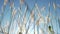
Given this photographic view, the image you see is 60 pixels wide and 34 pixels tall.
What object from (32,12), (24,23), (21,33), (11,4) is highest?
(11,4)

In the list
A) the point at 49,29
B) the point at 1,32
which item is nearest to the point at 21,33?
the point at 1,32

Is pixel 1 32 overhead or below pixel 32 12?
below

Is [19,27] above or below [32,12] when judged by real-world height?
below

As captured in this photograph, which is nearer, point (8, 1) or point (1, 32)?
point (1, 32)

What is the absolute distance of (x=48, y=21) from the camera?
5293 millimetres

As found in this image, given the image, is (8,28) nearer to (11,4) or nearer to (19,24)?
(19,24)

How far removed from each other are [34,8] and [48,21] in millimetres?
878

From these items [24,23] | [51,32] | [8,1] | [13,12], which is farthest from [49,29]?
[8,1]

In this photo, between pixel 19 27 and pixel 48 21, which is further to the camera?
pixel 48 21

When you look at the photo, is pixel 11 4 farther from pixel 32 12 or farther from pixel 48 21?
pixel 48 21

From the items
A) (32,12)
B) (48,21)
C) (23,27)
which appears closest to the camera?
(32,12)

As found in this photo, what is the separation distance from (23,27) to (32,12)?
0.65 metres

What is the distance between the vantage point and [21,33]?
15.7 ft

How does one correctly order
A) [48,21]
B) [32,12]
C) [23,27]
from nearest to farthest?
1. [32,12]
2. [23,27]
3. [48,21]
